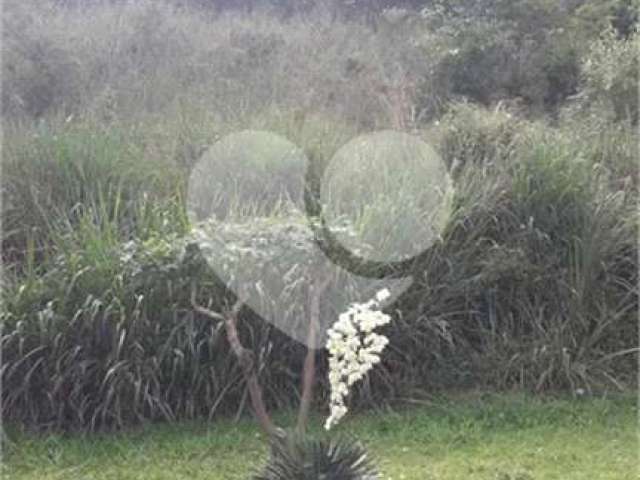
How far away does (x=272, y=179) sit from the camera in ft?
20.2

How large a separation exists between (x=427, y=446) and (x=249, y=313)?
118 cm

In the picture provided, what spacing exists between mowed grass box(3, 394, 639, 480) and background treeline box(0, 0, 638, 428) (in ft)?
0.65

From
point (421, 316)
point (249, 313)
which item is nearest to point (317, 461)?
point (249, 313)

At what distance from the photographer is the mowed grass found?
13.7 ft

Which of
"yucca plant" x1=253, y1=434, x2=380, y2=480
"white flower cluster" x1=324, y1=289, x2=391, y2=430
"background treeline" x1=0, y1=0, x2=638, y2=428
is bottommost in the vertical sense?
"background treeline" x1=0, y1=0, x2=638, y2=428

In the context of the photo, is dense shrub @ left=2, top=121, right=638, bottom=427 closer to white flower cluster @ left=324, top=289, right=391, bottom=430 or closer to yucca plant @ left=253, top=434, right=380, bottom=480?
yucca plant @ left=253, top=434, right=380, bottom=480

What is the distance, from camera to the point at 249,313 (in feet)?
16.4

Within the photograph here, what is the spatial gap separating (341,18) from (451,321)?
383 inches

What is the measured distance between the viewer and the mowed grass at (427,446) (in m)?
4.17

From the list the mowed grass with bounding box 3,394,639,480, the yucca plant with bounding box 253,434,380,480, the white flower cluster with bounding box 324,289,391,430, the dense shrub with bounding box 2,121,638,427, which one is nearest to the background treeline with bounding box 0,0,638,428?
the dense shrub with bounding box 2,121,638,427

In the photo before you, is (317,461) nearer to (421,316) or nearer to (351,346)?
(351,346)

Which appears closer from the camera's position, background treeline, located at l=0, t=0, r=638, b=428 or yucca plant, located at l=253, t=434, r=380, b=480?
yucca plant, located at l=253, t=434, r=380, b=480

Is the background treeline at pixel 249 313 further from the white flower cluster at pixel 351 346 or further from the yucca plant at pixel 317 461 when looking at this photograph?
the white flower cluster at pixel 351 346

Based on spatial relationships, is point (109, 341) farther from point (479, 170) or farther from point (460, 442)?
point (479, 170)
